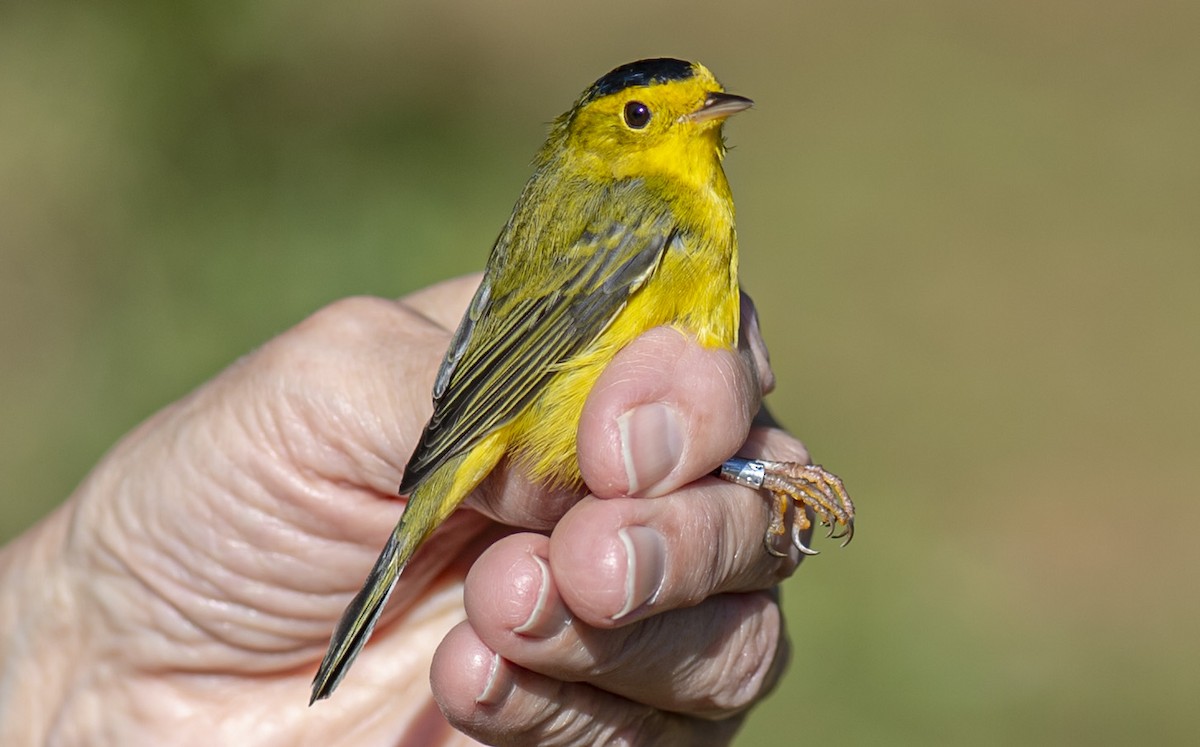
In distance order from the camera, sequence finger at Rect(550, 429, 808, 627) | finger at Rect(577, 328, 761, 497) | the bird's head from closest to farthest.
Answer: finger at Rect(550, 429, 808, 627)
finger at Rect(577, 328, 761, 497)
the bird's head

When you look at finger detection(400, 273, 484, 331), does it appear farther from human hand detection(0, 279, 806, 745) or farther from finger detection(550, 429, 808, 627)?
finger detection(550, 429, 808, 627)

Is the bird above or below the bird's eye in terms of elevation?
below

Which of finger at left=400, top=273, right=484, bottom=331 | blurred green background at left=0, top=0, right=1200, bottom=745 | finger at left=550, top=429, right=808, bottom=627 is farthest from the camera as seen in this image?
blurred green background at left=0, top=0, right=1200, bottom=745

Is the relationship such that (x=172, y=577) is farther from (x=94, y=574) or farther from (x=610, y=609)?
(x=610, y=609)

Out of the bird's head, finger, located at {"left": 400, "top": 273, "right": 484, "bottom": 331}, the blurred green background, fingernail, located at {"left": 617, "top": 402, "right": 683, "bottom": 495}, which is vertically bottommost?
the blurred green background

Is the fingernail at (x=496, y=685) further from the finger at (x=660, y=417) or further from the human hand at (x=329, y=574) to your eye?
the finger at (x=660, y=417)

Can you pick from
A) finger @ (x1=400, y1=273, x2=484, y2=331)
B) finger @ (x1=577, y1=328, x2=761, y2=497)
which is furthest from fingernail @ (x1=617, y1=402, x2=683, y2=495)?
finger @ (x1=400, y1=273, x2=484, y2=331)
